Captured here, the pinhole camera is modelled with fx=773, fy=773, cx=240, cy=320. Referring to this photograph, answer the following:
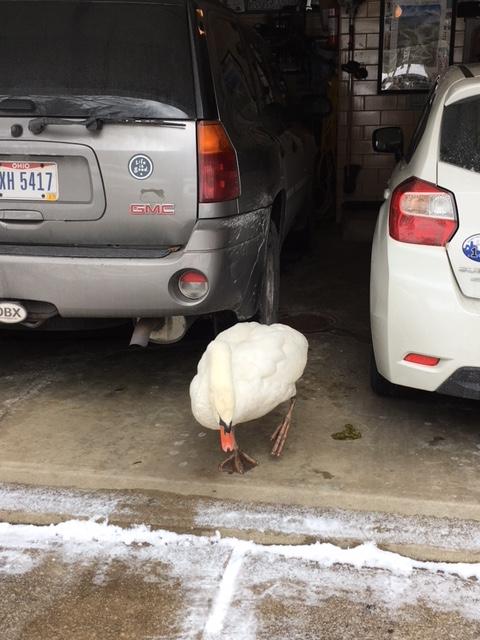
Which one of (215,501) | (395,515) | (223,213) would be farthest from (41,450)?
(395,515)

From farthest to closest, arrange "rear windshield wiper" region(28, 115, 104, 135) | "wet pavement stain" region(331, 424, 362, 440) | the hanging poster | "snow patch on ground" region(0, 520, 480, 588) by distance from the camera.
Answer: the hanging poster < "wet pavement stain" region(331, 424, 362, 440) < "rear windshield wiper" region(28, 115, 104, 135) < "snow patch on ground" region(0, 520, 480, 588)

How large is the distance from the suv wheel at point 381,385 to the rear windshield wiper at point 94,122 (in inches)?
59.3

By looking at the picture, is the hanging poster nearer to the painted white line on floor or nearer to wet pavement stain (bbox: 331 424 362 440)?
wet pavement stain (bbox: 331 424 362 440)

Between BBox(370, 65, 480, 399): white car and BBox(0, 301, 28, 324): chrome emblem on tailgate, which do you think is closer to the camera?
BBox(370, 65, 480, 399): white car

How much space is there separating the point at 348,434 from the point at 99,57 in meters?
2.07

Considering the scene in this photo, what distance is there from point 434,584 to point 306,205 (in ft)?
16.3

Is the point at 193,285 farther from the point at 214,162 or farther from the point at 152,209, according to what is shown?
the point at 214,162

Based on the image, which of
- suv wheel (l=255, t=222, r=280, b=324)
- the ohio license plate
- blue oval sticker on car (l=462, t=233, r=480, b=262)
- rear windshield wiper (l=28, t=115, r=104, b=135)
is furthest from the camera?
suv wheel (l=255, t=222, r=280, b=324)

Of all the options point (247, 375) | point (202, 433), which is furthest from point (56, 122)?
point (202, 433)

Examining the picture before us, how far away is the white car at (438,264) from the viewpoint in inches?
124

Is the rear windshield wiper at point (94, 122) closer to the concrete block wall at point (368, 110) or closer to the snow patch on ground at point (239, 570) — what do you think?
the snow patch on ground at point (239, 570)

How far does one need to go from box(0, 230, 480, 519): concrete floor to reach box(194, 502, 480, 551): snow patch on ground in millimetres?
68

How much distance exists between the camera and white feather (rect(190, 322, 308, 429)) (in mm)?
3023

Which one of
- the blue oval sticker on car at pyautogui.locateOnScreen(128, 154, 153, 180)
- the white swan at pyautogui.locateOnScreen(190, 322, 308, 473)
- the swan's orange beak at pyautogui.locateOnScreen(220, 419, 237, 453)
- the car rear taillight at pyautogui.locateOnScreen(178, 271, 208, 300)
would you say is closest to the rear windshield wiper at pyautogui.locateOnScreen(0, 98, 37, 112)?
the blue oval sticker on car at pyautogui.locateOnScreen(128, 154, 153, 180)
